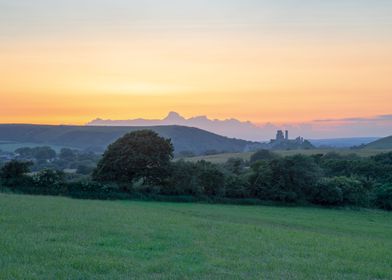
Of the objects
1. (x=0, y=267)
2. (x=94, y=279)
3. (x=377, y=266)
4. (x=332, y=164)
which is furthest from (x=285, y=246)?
(x=332, y=164)

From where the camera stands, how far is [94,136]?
178125 mm

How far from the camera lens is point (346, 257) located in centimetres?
1623

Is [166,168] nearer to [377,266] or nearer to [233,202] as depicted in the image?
[233,202]

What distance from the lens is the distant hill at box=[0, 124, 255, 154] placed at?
563ft

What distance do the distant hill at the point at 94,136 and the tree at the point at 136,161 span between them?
336ft

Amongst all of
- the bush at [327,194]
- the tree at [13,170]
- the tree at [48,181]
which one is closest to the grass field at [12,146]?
the tree at [13,170]

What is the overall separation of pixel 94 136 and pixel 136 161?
4805 inches

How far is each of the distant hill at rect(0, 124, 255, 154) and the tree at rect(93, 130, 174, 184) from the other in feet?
336

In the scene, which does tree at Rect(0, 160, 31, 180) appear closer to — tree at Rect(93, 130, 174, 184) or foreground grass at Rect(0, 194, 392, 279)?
tree at Rect(93, 130, 174, 184)

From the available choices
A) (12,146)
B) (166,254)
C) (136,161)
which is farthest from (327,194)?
(12,146)

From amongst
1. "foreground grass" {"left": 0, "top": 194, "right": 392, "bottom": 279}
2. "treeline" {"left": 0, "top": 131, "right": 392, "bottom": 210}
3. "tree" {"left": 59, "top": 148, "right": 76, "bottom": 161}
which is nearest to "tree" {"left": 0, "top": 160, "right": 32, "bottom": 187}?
"treeline" {"left": 0, "top": 131, "right": 392, "bottom": 210}

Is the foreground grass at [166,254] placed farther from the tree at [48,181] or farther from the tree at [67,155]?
the tree at [67,155]

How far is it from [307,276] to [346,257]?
14.7ft

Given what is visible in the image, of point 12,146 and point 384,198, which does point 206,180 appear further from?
point 12,146
